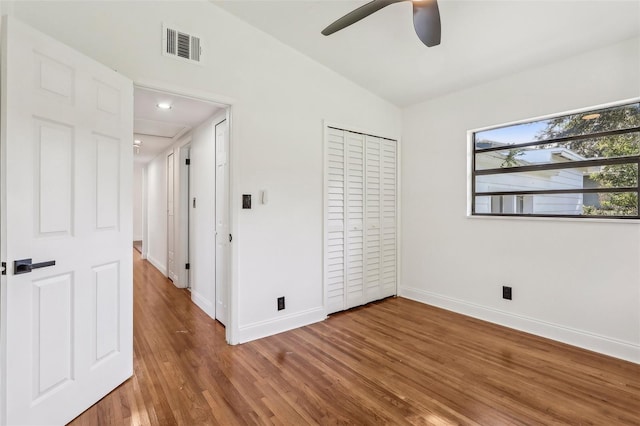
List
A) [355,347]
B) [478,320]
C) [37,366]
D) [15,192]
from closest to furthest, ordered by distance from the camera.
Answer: [15,192], [37,366], [355,347], [478,320]

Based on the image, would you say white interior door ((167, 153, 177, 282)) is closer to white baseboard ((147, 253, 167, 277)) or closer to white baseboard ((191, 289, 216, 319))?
white baseboard ((147, 253, 167, 277))

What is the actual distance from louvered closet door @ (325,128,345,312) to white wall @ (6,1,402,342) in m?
0.13

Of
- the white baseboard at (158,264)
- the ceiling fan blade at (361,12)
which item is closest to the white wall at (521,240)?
the ceiling fan blade at (361,12)

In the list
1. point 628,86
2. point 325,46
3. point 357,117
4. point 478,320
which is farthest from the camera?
point 357,117

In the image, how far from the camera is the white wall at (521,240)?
2.58 m

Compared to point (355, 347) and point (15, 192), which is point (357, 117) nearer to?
point (355, 347)

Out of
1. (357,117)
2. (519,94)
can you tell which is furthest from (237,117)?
(519,94)

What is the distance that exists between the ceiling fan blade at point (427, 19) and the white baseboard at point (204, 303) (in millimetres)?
3301

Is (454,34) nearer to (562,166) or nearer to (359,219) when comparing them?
(562,166)

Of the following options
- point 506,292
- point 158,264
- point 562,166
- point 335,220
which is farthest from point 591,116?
point 158,264

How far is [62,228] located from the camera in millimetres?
1764

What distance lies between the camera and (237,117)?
2.80 m

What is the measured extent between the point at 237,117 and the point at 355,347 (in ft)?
7.68

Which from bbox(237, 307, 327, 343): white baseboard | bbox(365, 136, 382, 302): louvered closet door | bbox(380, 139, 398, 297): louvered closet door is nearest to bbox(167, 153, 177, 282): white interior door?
bbox(237, 307, 327, 343): white baseboard
